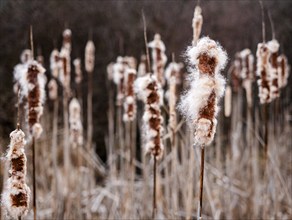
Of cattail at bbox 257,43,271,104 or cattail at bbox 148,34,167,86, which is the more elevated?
cattail at bbox 148,34,167,86

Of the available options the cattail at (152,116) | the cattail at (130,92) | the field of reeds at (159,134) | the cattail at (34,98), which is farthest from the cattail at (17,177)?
the cattail at (130,92)

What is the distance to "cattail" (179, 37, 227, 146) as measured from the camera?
3.39 ft

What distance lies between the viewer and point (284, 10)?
21.0 feet

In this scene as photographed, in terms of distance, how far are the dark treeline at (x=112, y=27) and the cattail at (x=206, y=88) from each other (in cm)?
459

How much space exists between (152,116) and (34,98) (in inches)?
14.7

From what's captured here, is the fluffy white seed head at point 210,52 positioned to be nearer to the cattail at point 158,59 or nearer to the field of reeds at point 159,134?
the field of reeds at point 159,134

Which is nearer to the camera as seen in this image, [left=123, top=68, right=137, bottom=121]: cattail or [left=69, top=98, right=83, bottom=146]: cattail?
[left=123, top=68, right=137, bottom=121]: cattail

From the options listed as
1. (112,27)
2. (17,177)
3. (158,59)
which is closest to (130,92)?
(158,59)

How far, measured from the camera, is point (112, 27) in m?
6.10

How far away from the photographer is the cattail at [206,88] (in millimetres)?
1033

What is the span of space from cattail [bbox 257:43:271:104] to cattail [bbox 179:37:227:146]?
0.60 m

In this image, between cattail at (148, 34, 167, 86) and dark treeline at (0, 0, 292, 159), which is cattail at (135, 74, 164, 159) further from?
dark treeline at (0, 0, 292, 159)

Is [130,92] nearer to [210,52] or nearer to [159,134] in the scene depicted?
[159,134]

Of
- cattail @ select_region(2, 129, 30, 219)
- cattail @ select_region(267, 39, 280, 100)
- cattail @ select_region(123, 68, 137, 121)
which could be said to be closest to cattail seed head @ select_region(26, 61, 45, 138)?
cattail @ select_region(2, 129, 30, 219)
